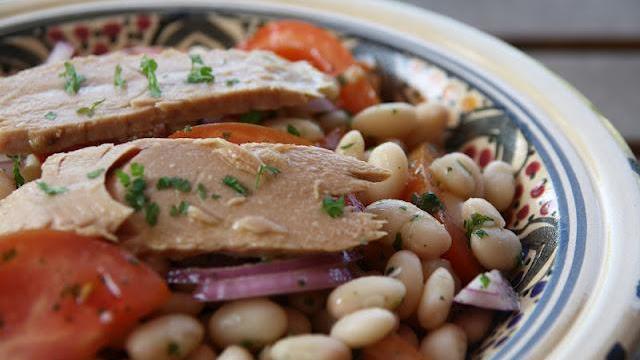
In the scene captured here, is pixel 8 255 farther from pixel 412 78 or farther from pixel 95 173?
pixel 412 78

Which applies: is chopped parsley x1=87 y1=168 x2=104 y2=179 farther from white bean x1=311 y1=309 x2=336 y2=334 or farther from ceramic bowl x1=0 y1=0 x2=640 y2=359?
ceramic bowl x1=0 y1=0 x2=640 y2=359

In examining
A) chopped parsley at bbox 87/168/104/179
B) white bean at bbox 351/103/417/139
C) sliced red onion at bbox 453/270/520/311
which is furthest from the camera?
white bean at bbox 351/103/417/139

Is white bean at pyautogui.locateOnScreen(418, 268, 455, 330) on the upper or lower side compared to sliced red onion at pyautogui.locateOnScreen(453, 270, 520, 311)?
lower

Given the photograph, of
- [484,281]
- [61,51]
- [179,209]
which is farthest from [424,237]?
[61,51]

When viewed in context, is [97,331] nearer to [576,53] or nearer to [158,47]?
[158,47]

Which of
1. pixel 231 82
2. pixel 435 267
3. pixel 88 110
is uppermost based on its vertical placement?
pixel 231 82

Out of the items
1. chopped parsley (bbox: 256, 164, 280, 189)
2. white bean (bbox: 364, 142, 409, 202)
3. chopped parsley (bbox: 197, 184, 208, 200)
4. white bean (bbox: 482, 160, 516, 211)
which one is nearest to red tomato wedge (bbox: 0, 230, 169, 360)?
chopped parsley (bbox: 197, 184, 208, 200)

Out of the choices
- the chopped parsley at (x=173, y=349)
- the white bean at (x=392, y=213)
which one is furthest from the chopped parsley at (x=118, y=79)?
the chopped parsley at (x=173, y=349)
